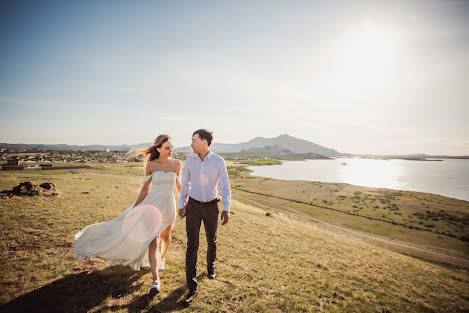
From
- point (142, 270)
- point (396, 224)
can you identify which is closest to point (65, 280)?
point (142, 270)

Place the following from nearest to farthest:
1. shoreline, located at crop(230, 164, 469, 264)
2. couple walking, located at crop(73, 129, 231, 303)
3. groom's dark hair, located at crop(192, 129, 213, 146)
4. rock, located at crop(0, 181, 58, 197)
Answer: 1. couple walking, located at crop(73, 129, 231, 303)
2. groom's dark hair, located at crop(192, 129, 213, 146)
3. rock, located at crop(0, 181, 58, 197)
4. shoreline, located at crop(230, 164, 469, 264)

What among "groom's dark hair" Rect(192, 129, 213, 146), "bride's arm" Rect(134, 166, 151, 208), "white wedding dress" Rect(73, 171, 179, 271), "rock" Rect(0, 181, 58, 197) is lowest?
"rock" Rect(0, 181, 58, 197)

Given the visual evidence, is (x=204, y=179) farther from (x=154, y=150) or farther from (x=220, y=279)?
(x=220, y=279)

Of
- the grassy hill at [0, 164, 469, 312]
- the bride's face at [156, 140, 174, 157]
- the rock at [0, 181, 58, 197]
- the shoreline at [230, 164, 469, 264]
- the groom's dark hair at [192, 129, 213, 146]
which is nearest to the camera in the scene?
the grassy hill at [0, 164, 469, 312]

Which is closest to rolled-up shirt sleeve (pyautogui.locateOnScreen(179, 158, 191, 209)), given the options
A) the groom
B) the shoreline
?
the groom

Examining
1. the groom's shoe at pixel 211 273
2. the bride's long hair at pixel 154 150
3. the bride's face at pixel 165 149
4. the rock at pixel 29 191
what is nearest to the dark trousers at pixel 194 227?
the groom's shoe at pixel 211 273

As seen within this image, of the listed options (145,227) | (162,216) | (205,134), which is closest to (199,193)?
(162,216)

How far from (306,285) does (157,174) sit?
612 cm

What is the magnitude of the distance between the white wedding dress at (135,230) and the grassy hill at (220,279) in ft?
2.70

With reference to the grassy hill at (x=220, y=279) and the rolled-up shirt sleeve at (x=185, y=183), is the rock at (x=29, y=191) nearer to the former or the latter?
the grassy hill at (x=220, y=279)

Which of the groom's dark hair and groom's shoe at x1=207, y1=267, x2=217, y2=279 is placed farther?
groom's shoe at x1=207, y1=267, x2=217, y2=279

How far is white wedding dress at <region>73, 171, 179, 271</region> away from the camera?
5.24 metres

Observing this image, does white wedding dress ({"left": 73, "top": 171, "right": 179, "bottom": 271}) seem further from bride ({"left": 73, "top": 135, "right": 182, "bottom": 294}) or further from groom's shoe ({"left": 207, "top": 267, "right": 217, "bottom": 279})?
groom's shoe ({"left": 207, "top": 267, "right": 217, "bottom": 279})

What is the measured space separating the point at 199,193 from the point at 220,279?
301cm
